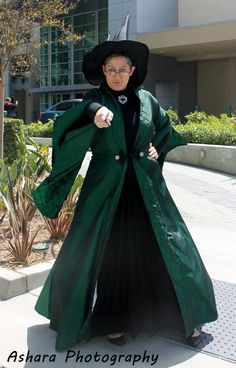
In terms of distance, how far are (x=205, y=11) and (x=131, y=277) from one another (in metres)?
26.6

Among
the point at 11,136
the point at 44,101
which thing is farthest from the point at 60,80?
the point at 11,136

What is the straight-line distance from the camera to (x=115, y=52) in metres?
2.78

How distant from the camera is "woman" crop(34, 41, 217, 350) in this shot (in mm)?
2756

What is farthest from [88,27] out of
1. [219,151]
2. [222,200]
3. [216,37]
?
[222,200]

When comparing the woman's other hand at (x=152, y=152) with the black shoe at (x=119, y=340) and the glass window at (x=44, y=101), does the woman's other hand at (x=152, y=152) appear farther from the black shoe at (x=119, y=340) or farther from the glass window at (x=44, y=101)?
the glass window at (x=44, y=101)

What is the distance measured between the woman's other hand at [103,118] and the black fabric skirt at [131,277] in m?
0.45

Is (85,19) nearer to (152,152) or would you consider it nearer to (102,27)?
(102,27)

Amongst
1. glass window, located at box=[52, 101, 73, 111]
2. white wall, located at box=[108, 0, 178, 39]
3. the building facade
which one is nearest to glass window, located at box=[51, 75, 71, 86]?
the building facade

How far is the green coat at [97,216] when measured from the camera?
2744 millimetres

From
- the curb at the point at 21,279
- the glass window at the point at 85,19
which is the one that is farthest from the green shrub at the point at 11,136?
the glass window at the point at 85,19

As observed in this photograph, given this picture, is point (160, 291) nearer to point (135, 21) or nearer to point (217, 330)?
point (217, 330)

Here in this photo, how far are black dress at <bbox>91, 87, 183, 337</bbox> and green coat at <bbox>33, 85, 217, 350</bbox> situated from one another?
0.26 ft

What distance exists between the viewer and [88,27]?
3178 centimetres

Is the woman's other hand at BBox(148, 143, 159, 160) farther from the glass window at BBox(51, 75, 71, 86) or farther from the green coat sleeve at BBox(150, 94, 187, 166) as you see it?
the glass window at BBox(51, 75, 71, 86)
